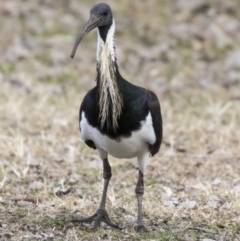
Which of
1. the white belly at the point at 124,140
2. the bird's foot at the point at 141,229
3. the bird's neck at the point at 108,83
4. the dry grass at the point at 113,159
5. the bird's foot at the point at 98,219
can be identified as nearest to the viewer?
the bird's neck at the point at 108,83

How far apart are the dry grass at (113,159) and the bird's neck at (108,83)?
100 centimetres

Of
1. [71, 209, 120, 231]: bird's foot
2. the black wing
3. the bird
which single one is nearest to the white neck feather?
the bird

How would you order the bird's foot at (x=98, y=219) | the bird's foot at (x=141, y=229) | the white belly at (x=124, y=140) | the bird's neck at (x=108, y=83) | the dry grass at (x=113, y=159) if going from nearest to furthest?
the bird's neck at (x=108, y=83) < the white belly at (x=124, y=140) < the bird's foot at (x=141, y=229) < the bird's foot at (x=98, y=219) < the dry grass at (x=113, y=159)

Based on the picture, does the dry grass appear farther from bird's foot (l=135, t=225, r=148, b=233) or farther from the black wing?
the black wing

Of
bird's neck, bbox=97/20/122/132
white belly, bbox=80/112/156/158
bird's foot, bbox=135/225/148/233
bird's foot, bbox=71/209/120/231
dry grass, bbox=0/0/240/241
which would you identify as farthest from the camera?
dry grass, bbox=0/0/240/241

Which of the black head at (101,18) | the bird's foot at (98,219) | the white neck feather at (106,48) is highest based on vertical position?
the black head at (101,18)

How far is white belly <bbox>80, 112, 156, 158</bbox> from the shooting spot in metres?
6.25

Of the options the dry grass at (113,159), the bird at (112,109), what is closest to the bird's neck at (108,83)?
the bird at (112,109)

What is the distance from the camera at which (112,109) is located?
20.1 feet

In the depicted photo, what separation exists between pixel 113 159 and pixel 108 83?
2920 mm

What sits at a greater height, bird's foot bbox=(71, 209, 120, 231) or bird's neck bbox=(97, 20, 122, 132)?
bird's neck bbox=(97, 20, 122, 132)

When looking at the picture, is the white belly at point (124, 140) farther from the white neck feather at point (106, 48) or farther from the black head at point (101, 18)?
the black head at point (101, 18)

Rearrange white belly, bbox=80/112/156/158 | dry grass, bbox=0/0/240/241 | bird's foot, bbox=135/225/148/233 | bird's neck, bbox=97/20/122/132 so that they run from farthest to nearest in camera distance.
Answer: dry grass, bbox=0/0/240/241 → bird's foot, bbox=135/225/148/233 → white belly, bbox=80/112/156/158 → bird's neck, bbox=97/20/122/132

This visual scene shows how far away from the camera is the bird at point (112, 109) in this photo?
6.14 m
